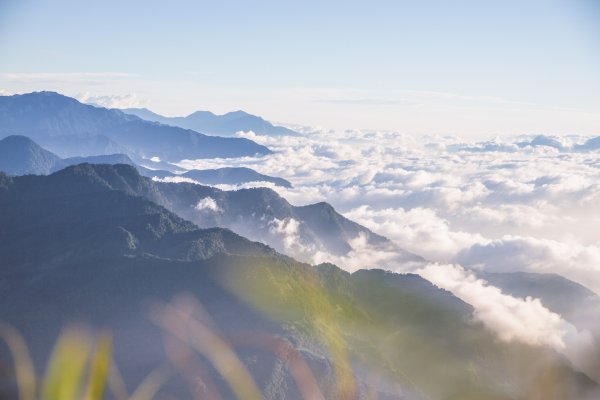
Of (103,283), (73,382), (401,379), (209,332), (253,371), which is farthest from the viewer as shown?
(103,283)

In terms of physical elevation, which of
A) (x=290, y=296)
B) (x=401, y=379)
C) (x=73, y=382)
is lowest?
(x=401, y=379)

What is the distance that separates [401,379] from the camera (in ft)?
576

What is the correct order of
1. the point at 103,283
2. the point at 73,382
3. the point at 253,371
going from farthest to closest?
the point at 103,283
the point at 253,371
the point at 73,382

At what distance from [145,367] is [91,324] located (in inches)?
1559

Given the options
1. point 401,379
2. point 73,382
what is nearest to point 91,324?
point 401,379

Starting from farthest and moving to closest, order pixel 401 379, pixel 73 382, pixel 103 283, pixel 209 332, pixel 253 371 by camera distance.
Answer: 1. pixel 103 283
2. pixel 401 379
3. pixel 209 332
4. pixel 253 371
5. pixel 73 382

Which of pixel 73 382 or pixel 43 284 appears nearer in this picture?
pixel 73 382

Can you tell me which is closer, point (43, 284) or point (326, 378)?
point (326, 378)

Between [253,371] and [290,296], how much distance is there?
193ft

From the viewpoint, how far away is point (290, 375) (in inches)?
5699

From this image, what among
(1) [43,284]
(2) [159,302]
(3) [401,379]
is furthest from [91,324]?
(3) [401,379]

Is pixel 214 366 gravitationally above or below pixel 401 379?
above

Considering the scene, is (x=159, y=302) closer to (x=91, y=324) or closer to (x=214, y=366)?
(x=91, y=324)

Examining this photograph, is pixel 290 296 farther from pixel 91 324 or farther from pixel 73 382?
pixel 73 382
